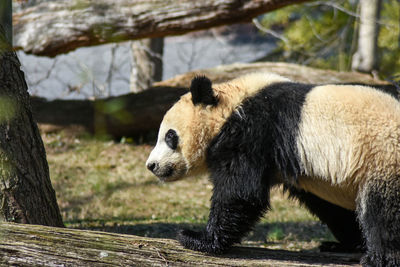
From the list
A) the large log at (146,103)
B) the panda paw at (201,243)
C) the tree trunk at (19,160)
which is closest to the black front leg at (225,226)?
the panda paw at (201,243)

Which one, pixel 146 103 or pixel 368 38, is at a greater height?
pixel 368 38

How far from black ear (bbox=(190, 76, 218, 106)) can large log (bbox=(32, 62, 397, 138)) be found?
17.4ft

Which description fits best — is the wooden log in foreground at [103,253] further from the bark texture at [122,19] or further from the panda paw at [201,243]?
the bark texture at [122,19]

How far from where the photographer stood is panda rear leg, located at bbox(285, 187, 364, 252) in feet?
14.7

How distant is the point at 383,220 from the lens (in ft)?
11.4

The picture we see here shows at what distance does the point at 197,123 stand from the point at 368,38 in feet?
30.5

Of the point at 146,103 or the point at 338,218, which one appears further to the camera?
the point at 146,103

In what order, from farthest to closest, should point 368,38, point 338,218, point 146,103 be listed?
1. point 368,38
2. point 146,103
3. point 338,218

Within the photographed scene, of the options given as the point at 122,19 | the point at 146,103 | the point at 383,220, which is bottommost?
the point at 146,103

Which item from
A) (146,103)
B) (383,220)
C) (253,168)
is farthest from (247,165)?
(146,103)

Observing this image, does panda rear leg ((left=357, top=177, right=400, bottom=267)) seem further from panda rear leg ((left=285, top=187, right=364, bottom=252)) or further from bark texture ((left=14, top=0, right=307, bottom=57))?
bark texture ((left=14, top=0, right=307, bottom=57))

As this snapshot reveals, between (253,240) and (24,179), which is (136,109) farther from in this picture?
(24,179)

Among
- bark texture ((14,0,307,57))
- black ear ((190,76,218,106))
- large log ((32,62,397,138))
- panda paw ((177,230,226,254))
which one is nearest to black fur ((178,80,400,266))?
panda paw ((177,230,226,254))

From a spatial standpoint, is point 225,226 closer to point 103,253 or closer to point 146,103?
point 103,253
